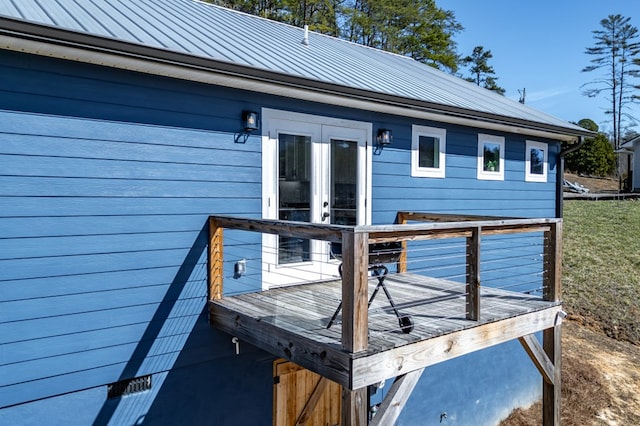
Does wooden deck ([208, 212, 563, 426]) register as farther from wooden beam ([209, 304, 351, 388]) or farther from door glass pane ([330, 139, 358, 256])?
door glass pane ([330, 139, 358, 256])

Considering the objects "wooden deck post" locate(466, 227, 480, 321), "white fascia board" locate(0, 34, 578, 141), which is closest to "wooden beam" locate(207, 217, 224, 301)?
"white fascia board" locate(0, 34, 578, 141)

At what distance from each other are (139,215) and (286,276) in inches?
63.1

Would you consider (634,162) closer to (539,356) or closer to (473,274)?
(539,356)

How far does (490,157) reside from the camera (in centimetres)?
697

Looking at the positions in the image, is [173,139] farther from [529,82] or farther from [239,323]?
[529,82]

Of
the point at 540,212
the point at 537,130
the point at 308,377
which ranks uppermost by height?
the point at 537,130

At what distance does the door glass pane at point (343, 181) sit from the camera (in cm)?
525

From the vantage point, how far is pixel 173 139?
411 centimetres

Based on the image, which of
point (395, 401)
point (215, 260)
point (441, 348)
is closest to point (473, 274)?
point (441, 348)

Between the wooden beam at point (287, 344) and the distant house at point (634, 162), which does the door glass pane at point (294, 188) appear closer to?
the wooden beam at point (287, 344)

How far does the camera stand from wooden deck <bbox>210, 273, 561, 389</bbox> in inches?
127

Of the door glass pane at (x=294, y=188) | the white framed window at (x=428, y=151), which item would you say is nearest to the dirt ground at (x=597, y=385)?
the white framed window at (x=428, y=151)

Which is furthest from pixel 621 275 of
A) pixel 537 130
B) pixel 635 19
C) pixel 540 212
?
pixel 635 19

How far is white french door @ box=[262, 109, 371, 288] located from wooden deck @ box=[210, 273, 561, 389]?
0.27m
